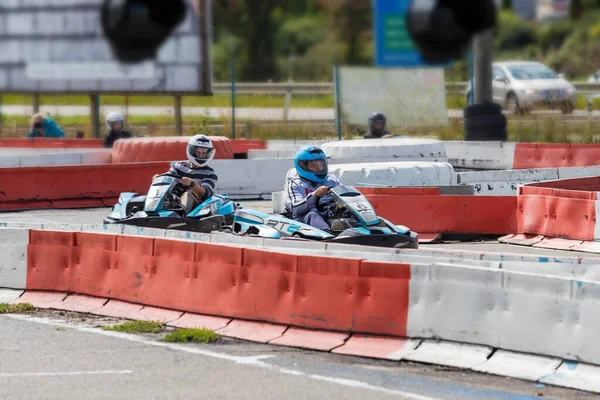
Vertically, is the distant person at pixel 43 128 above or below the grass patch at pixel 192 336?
above

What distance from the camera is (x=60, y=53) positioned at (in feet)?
18.9

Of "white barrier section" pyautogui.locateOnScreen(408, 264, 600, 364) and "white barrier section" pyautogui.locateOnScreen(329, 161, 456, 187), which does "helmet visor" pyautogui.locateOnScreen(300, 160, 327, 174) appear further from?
"white barrier section" pyautogui.locateOnScreen(408, 264, 600, 364)

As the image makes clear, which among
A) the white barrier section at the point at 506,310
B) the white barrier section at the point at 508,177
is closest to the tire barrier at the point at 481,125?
the white barrier section at the point at 508,177

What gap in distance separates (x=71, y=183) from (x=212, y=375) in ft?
37.6

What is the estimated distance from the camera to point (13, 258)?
33.1 feet

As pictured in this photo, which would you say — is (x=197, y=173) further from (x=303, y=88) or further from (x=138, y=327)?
(x=303, y=88)

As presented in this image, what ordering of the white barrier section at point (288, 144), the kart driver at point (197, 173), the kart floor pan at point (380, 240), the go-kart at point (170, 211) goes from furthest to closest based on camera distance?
the white barrier section at point (288, 144) < the kart driver at point (197, 173) < the go-kart at point (170, 211) < the kart floor pan at point (380, 240)

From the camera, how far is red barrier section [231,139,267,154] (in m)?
22.5

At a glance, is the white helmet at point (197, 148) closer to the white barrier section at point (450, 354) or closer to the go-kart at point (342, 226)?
the go-kart at point (342, 226)

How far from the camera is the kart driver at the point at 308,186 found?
437 inches

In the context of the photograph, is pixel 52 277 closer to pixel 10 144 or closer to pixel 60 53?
pixel 60 53

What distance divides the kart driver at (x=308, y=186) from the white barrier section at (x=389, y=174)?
3.07 meters

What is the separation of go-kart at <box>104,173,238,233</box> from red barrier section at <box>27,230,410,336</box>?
2538 mm

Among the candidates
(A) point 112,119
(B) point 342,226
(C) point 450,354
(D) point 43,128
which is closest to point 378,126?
(A) point 112,119
